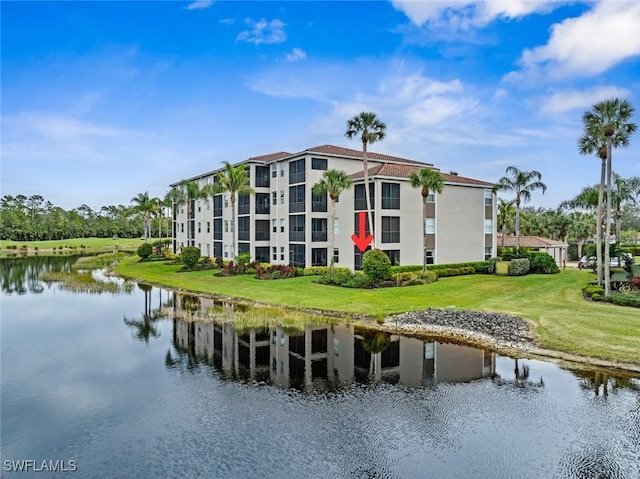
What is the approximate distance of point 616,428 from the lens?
42.9ft

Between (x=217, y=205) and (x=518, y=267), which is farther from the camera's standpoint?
(x=217, y=205)

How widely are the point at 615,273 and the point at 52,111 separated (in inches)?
2043

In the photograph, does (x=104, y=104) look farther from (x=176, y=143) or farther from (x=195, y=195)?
(x=195, y=195)

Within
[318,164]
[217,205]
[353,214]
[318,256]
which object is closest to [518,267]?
[353,214]

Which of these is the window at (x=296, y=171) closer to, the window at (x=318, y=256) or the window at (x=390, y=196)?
the window at (x=318, y=256)

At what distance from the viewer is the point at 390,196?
42969 millimetres

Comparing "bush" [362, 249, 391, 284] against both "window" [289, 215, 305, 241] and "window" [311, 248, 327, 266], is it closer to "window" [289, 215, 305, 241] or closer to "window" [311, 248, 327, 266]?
"window" [311, 248, 327, 266]

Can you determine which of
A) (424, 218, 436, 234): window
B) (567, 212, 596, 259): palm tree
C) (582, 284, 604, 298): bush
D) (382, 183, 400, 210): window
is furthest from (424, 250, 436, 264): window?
(567, 212, 596, 259): palm tree

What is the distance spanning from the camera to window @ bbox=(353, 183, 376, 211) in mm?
42750

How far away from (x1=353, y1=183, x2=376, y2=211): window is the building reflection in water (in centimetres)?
1887

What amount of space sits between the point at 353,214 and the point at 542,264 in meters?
20.0

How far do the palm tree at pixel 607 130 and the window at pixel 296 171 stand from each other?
83.8 feet

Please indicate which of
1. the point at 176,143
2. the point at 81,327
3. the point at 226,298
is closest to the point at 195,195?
the point at 176,143

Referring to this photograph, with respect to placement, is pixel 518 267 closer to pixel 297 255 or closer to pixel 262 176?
pixel 297 255
